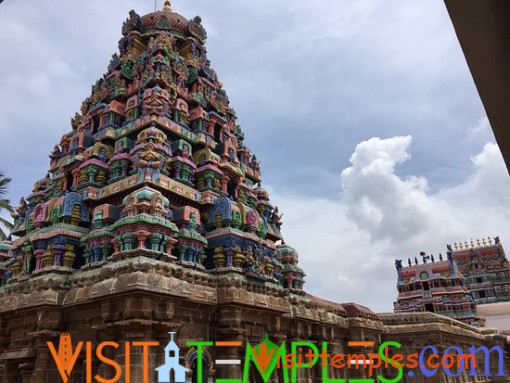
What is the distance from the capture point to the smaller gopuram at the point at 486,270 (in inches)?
2105

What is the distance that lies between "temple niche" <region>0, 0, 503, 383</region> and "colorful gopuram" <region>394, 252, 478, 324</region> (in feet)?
70.0

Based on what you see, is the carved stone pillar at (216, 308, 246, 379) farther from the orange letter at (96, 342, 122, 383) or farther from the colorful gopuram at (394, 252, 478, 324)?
the colorful gopuram at (394, 252, 478, 324)

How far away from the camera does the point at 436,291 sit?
1795 inches

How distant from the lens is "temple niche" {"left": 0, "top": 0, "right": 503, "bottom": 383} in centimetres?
1277

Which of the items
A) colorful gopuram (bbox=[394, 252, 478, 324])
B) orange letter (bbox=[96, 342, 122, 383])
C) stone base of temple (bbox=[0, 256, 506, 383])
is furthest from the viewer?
colorful gopuram (bbox=[394, 252, 478, 324])

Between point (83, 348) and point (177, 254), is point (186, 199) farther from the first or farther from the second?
point (83, 348)

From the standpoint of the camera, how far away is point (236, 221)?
16.7 meters

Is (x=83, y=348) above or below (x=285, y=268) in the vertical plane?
below

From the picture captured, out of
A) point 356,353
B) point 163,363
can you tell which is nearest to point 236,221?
point 163,363

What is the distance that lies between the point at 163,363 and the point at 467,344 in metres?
25.5

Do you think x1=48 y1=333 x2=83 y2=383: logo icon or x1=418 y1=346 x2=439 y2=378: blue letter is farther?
x1=418 y1=346 x2=439 y2=378: blue letter

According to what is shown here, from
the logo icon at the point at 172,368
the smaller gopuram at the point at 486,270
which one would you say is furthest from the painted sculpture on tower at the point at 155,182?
the smaller gopuram at the point at 486,270

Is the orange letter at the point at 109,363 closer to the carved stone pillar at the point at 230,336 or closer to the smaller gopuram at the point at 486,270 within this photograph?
the carved stone pillar at the point at 230,336

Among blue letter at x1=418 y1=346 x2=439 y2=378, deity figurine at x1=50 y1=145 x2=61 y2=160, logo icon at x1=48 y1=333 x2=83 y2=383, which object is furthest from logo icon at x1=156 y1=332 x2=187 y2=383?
blue letter at x1=418 y1=346 x2=439 y2=378
